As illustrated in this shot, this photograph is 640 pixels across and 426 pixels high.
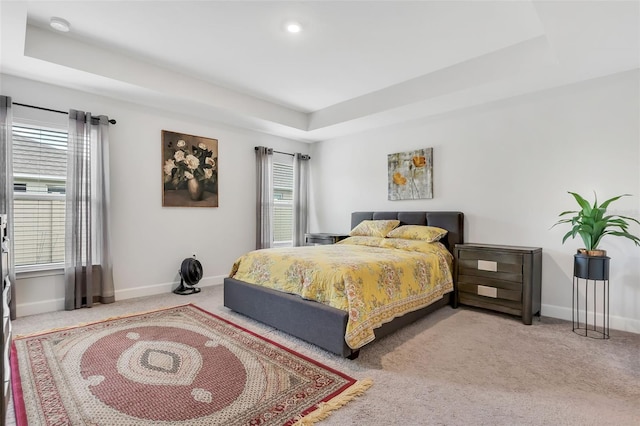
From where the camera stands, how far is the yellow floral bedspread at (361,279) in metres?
2.43

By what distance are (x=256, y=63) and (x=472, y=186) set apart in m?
2.93


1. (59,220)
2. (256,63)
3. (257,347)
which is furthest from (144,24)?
(257,347)

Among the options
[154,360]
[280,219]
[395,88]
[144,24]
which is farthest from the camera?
[280,219]

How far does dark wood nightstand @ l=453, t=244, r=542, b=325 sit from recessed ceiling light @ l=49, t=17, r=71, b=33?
4.36 m

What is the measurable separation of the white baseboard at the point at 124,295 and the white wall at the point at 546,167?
9.77ft

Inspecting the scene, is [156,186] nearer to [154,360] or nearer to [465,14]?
[154,360]

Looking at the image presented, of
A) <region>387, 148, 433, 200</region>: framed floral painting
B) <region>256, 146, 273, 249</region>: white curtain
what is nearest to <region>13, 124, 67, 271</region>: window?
<region>256, 146, 273, 249</region>: white curtain

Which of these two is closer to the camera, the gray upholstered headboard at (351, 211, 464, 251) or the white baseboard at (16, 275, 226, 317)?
the white baseboard at (16, 275, 226, 317)

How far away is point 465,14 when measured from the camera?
8.47 ft

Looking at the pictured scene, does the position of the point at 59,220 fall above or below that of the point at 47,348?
above

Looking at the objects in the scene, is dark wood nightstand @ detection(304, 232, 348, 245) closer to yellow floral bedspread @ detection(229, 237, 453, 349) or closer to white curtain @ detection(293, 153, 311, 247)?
white curtain @ detection(293, 153, 311, 247)

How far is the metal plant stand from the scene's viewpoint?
281 centimetres

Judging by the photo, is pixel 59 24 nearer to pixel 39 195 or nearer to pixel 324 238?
pixel 39 195

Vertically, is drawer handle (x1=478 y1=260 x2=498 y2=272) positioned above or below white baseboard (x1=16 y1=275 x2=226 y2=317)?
above
